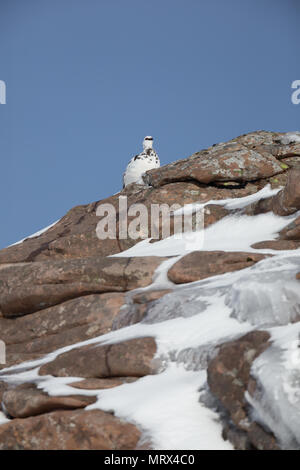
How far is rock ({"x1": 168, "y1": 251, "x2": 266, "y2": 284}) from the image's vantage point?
1203cm

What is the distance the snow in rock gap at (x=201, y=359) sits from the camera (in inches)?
242

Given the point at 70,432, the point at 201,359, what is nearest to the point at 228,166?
the point at 201,359

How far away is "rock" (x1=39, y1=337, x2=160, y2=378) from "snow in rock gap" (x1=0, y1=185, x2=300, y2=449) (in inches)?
8.6

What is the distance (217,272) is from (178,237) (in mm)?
5125

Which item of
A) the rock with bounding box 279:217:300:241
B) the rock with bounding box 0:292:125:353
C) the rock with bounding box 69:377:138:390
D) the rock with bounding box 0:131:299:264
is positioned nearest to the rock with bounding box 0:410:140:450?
the rock with bounding box 69:377:138:390

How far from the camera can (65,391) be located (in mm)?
8266

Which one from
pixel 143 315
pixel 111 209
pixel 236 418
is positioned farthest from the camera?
pixel 111 209

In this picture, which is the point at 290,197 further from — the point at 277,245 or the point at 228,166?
the point at 228,166

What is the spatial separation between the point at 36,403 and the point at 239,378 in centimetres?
340

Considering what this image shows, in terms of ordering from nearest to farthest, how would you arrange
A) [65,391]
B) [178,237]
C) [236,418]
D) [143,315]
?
[236,418] < [65,391] < [143,315] < [178,237]

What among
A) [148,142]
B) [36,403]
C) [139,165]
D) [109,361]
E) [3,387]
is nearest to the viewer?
[36,403]

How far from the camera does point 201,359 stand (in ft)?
26.7
